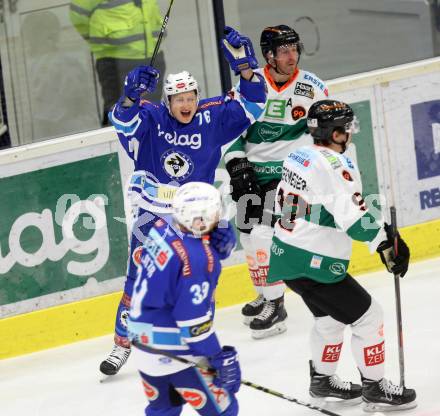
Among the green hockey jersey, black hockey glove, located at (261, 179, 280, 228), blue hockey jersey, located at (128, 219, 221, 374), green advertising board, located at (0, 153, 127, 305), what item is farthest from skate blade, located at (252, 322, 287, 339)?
blue hockey jersey, located at (128, 219, 221, 374)

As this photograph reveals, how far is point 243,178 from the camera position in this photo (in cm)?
607

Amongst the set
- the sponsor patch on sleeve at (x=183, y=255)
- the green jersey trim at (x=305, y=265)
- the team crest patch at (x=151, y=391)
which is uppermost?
the sponsor patch on sleeve at (x=183, y=255)

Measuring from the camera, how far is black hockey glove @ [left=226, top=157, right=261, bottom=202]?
6.07 m

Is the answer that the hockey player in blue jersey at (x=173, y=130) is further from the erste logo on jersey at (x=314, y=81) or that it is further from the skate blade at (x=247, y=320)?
the skate blade at (x=247, y=320)

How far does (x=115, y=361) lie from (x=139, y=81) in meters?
1.34

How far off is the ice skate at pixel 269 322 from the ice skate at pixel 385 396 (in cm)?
133

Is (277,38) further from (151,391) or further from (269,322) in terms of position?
(151,391)

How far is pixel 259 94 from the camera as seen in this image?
5.62 m

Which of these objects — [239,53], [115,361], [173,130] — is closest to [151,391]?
[115,361]

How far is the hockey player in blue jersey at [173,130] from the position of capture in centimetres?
547

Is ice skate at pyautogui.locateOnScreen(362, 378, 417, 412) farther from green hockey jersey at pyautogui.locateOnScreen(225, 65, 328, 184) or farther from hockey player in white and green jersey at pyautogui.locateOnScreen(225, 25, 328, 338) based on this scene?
green hockey jersey at pyautogui.locateOnScreen(225, 65, 328, 184)

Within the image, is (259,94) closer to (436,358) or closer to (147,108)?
(147,108)

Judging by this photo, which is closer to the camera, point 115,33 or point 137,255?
point 137,255

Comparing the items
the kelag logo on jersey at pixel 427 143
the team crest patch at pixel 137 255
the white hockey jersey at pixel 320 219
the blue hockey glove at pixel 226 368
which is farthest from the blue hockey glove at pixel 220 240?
the kelag logo on jersey at pixel 427 143
